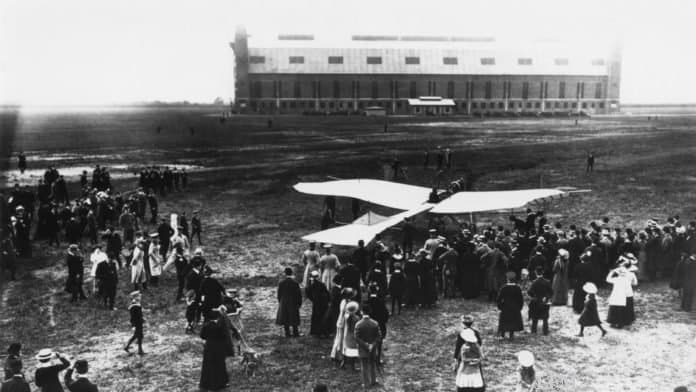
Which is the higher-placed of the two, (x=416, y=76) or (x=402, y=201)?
(x=416, y=76)

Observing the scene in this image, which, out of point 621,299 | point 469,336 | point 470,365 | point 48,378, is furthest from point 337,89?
point 48,378

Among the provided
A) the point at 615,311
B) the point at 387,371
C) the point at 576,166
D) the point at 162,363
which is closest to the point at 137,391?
the point at 162,363

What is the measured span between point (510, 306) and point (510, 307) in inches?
1.2

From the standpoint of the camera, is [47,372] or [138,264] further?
[138,264]

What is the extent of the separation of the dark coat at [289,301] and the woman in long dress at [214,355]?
8.45 ft

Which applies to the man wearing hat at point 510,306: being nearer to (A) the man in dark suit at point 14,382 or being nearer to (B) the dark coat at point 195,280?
(B) the dark coat at point 195,280

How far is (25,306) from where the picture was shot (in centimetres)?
1622

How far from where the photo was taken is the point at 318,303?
13758 millimetres

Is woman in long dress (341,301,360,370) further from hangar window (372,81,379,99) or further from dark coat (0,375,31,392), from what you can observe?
hangar window (372,81,379,99)

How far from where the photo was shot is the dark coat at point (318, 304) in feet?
44.8

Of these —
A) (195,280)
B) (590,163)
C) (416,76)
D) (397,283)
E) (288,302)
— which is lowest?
(288,302)

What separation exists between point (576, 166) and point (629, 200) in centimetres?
1175

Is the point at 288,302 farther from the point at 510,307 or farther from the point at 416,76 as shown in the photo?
the point at 416,76

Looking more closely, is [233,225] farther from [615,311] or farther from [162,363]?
[615,311]
